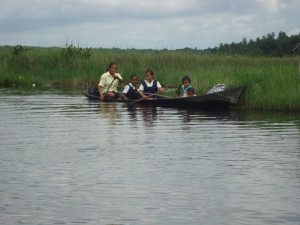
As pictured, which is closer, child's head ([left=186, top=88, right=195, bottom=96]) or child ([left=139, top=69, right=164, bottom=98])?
child's head ([left=186, top=88, right=195, bottom=96])

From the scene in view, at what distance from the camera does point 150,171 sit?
952cm

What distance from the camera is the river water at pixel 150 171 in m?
7.29

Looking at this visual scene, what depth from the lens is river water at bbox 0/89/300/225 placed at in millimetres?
7285

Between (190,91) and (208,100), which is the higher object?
(190,91)

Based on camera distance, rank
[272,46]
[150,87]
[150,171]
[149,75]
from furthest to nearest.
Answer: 1. [272,46]
2. [150,87]
3. [149,75]
4. [150,171]

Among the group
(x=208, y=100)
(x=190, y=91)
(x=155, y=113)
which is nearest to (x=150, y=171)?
(x=155, y=113)

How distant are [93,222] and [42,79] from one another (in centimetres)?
2742

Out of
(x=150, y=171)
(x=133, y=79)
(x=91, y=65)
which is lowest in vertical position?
(x=150, y=171)

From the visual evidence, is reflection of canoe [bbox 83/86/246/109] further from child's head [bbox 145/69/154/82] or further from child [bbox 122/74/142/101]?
child [bbox 122/74/142/101]

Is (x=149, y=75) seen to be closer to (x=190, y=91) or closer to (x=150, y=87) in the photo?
(x=150, y=87)

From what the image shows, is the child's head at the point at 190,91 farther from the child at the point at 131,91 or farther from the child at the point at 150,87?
the child at the point at 131,91

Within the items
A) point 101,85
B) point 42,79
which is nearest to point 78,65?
point 42,79

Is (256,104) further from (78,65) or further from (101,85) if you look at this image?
(78,65)

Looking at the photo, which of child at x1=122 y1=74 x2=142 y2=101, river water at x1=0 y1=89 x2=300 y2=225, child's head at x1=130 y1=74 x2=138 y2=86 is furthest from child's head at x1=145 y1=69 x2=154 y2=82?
river water at x1=0 y1=89 x2=300 y2=225
